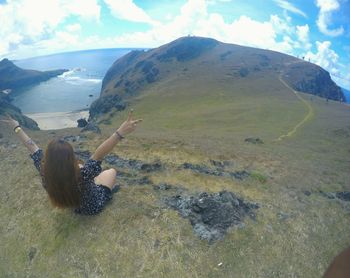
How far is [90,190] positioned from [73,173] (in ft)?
10.3

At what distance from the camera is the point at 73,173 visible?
1128 centimetres

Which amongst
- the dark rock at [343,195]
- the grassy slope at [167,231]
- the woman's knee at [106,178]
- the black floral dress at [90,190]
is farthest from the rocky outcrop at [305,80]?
the black floral dress at [90,190]

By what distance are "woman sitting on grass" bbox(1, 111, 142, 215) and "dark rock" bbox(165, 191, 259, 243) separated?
4491 mm

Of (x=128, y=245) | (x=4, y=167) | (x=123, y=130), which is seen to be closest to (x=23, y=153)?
(x=4, y=167)

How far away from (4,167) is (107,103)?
152651 millimetres

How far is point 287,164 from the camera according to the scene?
108ft

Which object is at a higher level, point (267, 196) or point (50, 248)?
point (267, 196)

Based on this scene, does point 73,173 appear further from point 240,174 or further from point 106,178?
point 240,174

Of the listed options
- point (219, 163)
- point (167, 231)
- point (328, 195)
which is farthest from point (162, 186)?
point (328, 195)

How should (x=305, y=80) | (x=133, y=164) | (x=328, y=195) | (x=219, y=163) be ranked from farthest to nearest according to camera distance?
(x=305, y=80)
(x=219, y=163)
(x=133, y=164)
(x=328, y=195)

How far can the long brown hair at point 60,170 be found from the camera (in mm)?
10875

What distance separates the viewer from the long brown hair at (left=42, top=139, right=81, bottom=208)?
1088 centimetres

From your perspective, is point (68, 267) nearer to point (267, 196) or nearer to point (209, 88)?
point (267, 196)

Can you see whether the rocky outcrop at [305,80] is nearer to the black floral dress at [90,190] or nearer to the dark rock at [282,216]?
the dark rock at [282,216]
